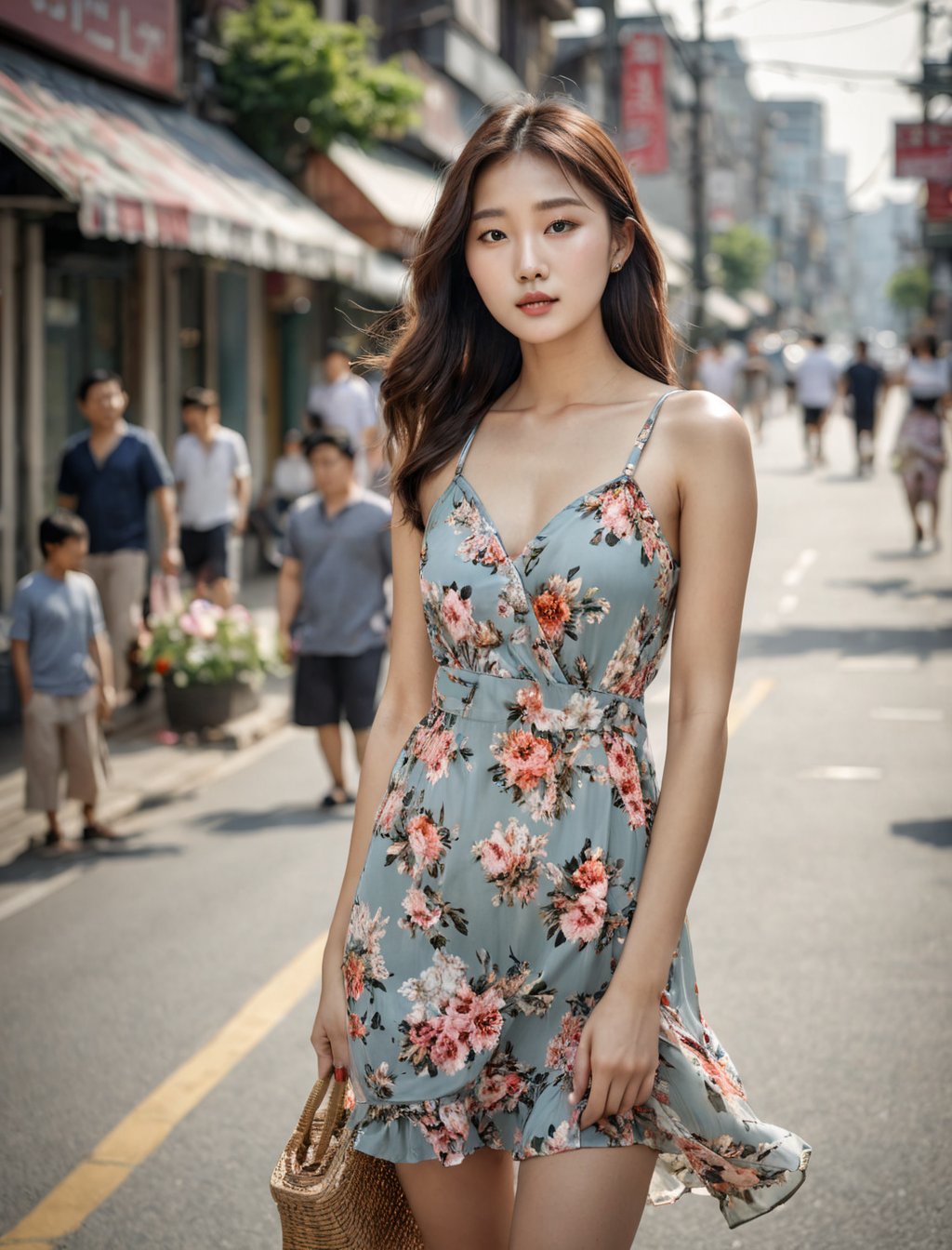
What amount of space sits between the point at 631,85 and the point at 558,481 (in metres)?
33.8

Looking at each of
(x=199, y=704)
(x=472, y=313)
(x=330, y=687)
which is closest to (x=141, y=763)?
(x=199, y=704)

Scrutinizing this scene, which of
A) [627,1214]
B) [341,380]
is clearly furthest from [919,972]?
[341,380]

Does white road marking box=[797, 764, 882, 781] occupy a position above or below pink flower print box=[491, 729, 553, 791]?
below

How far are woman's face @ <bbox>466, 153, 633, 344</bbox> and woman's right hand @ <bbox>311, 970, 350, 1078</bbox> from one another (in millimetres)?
1009

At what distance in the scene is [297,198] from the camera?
1741 cm

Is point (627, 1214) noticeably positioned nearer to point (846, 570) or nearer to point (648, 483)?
point (648, 483)

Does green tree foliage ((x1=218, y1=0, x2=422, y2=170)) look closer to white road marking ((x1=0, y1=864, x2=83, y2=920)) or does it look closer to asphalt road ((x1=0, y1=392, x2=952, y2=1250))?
asphalt road ((x1=0, y1=392, x2=952, y2=1250))

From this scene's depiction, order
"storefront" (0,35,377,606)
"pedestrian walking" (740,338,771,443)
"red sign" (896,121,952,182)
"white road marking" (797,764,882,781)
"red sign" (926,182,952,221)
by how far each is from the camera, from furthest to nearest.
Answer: "pedestrian walking" (740,338,771,443) < "red sign" (926,182,952,221) < "red sign" (896,121,952,182) < "storefront" (0,35,377,606) < "white road marking" (797,764,882,781)

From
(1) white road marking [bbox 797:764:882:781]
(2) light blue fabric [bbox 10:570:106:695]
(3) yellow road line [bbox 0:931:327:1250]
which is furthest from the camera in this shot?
(1) white road marking [bbox 797:764:882:781]

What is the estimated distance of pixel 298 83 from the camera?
→ 17328mm

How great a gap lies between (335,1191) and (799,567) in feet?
52.6

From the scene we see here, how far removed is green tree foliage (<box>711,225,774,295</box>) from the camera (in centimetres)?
7850

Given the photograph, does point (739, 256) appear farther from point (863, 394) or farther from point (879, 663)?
point (879, 663)

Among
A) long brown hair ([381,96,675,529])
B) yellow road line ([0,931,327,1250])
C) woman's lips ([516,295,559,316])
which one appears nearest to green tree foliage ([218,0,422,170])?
yellow road line ([0,931,327,1250])
